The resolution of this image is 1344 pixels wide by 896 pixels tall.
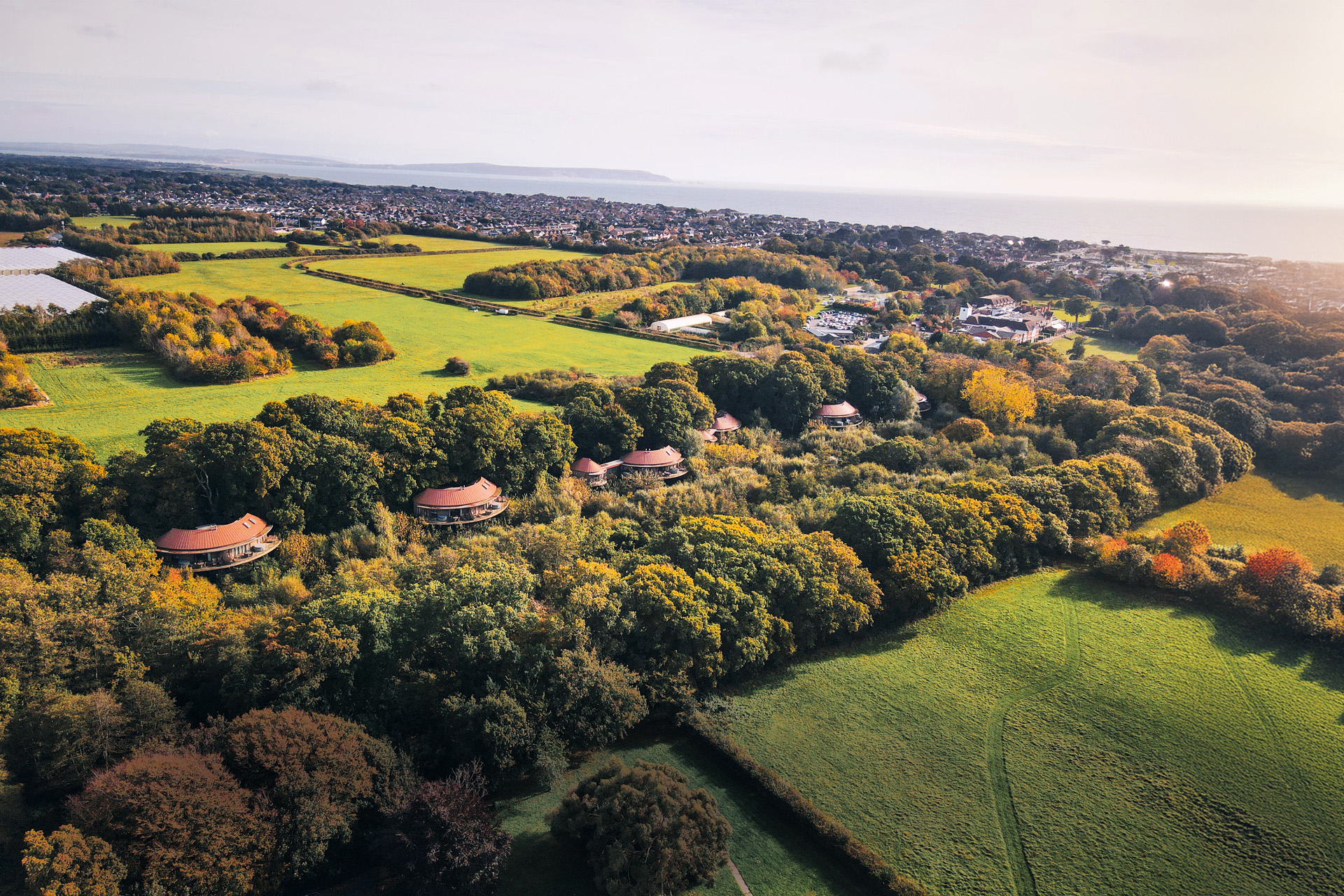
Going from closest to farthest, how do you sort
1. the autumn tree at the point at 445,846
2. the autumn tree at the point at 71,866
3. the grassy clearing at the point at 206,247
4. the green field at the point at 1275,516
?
the autumn tree at the point at 71,866
the autumn tree at the point at 445,846
the green field at the point at 1275,516
the grassy clearing at the point at 206,247

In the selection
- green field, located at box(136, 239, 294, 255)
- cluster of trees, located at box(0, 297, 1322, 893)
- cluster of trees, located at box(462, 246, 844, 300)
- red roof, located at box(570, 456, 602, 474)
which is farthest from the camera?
green field, located at box(136, 239, 294, 255)

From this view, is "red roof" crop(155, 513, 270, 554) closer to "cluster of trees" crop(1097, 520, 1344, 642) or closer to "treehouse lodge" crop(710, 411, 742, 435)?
"treehouse lodge" crop(710, 411, 742, 435)

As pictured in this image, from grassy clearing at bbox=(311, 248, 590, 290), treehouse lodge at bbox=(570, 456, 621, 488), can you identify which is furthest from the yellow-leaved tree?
grassy clearing at bbox=(311, 248, 590, 290)

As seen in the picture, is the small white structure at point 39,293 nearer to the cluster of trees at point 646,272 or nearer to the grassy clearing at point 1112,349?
the cluster of trees at point 646,272

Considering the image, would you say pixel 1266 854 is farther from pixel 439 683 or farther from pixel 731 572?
pixel 439 683

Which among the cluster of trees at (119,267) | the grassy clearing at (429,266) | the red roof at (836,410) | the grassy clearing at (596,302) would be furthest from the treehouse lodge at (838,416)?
the cluster of trees at (119,267)

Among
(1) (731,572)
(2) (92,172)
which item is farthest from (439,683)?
(2) (92,172)
